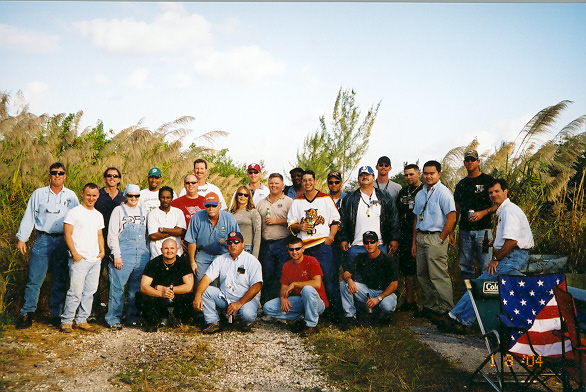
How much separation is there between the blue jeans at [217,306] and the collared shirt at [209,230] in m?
0.52

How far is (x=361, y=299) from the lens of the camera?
5.56 meters

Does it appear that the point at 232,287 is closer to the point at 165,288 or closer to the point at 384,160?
the point at 165,288

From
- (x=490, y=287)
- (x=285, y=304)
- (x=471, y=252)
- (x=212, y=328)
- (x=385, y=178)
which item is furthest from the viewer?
(x=385, y=178)

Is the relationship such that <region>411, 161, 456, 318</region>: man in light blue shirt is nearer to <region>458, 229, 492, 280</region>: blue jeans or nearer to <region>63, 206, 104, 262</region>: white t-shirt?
<region>458, 229, 492, 280</region>: blue jeans

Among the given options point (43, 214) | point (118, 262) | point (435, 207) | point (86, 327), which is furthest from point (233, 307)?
point (435, 207)

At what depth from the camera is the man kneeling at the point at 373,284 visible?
548 centimetres

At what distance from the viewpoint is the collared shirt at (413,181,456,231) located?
5536 millimetres

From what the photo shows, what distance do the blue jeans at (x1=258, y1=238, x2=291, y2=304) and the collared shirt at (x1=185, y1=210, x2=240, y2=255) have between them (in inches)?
21.4

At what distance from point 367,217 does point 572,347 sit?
2801 mm

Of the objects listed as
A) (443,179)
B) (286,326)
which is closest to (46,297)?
(286,326)

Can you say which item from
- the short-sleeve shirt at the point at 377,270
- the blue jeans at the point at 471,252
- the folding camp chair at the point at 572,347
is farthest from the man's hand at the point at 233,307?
the folding camp chair at the point at 572,347

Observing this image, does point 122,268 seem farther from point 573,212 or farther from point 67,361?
point 573,212

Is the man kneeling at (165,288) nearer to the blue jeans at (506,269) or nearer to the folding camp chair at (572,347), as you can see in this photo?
the blue jeans at (506,269)

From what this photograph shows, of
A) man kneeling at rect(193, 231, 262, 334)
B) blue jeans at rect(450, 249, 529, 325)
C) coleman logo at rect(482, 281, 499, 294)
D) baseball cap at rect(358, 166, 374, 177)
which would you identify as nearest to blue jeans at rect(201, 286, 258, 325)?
man kneeling at rect(193, 231, 262, 334)
